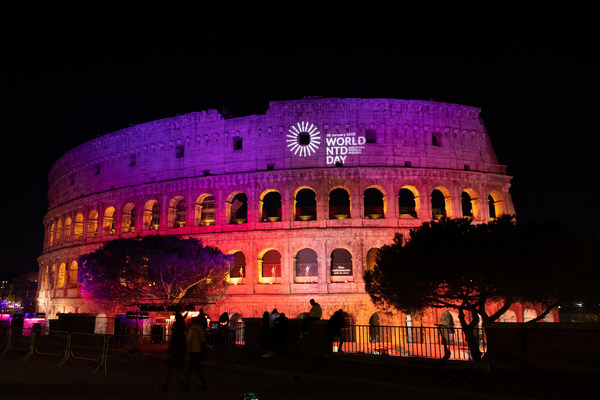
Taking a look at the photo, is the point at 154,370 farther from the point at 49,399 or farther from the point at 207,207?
the point at 207,207

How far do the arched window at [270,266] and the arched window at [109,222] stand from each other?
12470 millimetres

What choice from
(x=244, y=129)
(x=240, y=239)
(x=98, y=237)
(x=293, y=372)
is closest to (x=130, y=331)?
(x=293, y=372)

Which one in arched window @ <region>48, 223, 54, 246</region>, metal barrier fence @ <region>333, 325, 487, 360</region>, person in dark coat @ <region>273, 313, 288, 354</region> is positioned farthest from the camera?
arched window @ <region>48, 223, 54, 246</region>

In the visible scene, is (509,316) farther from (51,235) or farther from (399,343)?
(51,235)

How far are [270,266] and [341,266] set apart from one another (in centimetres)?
506

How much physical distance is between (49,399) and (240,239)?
2057 centimetres

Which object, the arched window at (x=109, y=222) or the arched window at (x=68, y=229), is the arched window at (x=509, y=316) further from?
the arched window at (x=68, y=229)

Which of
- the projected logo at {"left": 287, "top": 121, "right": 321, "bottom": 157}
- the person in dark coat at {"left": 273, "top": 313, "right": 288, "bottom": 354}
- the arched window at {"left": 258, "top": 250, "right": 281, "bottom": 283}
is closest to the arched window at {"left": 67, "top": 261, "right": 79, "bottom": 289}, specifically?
the arched window at {"left": 258, "top": 250, "right": 281, "bottom": 283}

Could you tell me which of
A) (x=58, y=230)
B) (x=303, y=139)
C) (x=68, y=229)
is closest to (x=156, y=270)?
(x=303, y=139)

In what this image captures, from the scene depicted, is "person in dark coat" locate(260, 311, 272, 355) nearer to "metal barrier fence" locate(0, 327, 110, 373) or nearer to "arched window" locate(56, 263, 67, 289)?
A: "metal barrier fence" locate(0, 327, 110, 373)

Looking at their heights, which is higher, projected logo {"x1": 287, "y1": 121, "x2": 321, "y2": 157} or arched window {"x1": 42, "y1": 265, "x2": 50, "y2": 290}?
projected logo {"x1": 287, "y1": 121, "x2": 321, "y2": 157}

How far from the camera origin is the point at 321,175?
28.7m

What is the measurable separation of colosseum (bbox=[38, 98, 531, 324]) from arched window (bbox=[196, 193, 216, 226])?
0.26 ft

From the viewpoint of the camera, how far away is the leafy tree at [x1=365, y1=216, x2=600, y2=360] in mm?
15633
